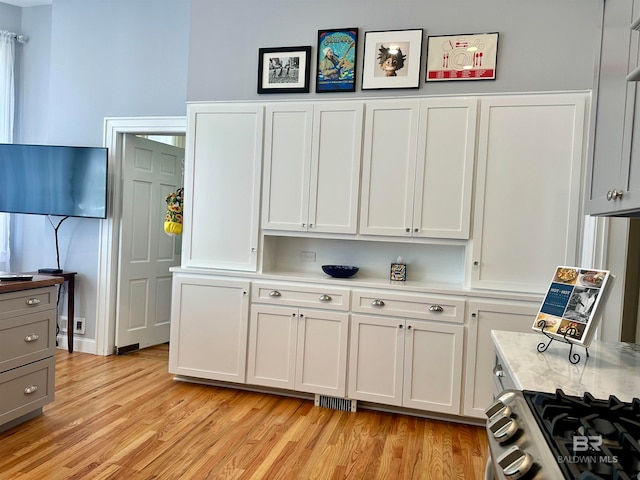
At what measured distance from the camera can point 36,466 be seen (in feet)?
7.46

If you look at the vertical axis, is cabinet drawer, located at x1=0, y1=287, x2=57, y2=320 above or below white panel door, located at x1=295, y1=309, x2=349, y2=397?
above

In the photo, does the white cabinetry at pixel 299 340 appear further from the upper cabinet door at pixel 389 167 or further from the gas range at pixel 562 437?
the gas range at pixel 562 437

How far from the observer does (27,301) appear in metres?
2.62

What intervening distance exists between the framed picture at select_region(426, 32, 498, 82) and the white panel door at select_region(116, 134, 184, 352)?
9.19ft

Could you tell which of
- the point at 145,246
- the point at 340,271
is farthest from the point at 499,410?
the point at 145,246

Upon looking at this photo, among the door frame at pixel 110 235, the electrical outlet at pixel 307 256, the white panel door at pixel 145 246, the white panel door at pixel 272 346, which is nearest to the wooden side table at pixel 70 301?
the door frame at pixel 110 235

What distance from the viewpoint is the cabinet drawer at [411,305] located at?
295 centimetres

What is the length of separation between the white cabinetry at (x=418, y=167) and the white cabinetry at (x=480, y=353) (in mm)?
496

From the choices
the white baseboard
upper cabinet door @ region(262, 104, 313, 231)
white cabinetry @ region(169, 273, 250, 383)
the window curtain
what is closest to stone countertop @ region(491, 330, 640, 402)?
upper cabinet door @ region(262, 104, 313, 231)

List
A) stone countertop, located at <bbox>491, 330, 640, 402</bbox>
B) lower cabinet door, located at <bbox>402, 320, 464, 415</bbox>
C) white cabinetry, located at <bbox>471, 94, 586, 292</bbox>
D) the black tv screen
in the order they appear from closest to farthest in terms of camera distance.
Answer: stone countertop, located at <bbox>491, 330, 640, 402</bbox>
white cabinetry, located at <bbox>471, 94, 586, 292</bbox>
lower cabinet door, located at <bbox>402, 320, 464, 415</bbox>
the black tv screen

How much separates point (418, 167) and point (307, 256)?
1.16 metres

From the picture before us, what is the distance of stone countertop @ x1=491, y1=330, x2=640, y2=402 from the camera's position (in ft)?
4.08

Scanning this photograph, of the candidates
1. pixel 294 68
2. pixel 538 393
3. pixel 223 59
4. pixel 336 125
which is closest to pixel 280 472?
pixel 538 393

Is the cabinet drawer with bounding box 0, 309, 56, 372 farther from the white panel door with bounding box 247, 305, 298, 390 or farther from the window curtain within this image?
the window curtain
